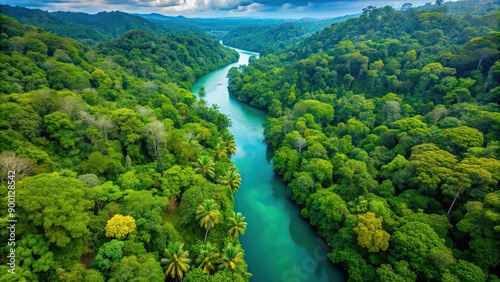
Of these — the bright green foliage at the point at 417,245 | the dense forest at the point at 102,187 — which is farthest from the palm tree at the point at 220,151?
the bright green foliage at the point at 417,245

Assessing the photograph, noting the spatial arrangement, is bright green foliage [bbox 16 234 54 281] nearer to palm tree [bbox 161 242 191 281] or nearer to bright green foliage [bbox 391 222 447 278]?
palm tree [bbox 161 242 191 281]

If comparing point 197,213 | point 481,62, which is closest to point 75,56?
point 197,213

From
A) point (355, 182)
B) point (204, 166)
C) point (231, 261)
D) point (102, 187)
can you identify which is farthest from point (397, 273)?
point (102, 187)

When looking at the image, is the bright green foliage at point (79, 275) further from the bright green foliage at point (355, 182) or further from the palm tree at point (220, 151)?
the bright green foliage at point (355, 182)

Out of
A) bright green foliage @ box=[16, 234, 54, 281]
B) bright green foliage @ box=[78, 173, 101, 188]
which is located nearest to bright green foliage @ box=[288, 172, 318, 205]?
bright green foliage @ box=[78, 173, 101, 188]

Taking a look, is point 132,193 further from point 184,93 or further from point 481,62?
point 481,62

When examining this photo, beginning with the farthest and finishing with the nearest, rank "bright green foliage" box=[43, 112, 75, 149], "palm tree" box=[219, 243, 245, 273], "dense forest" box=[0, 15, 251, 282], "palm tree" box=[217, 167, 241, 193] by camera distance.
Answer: "palm tree" box=[217, 167, 241, 193]
"bright green foliage" box=[43, 112, 75, 149]
"palm tree" box=[219, 243, 245, 273]
"dense forest" box=[0, 15, 251, 282]
